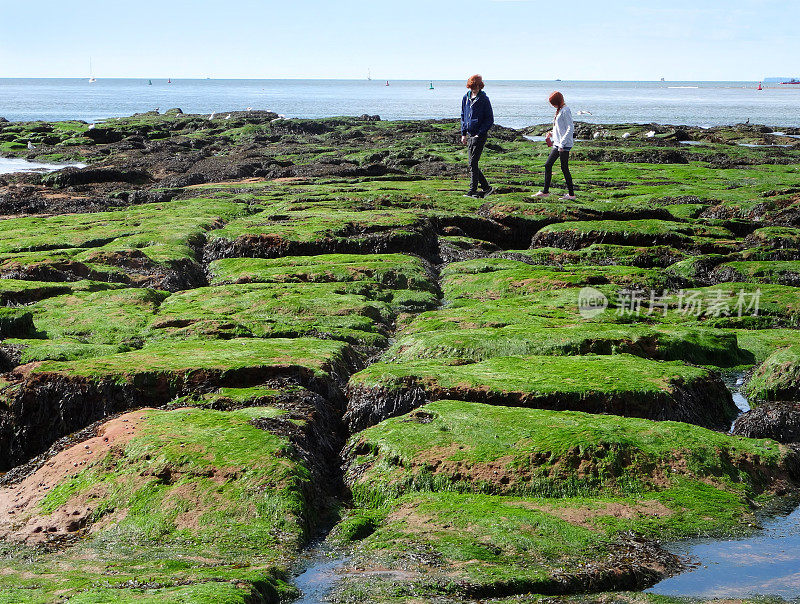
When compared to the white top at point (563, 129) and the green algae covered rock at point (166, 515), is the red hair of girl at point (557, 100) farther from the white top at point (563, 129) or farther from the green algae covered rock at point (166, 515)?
the green algae covered rock at point (166, 515)

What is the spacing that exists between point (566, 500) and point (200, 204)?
809 inches

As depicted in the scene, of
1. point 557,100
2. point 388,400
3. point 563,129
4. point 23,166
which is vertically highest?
point 557,100

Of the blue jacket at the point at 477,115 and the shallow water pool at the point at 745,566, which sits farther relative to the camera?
the blue jacket at the point at 477,115

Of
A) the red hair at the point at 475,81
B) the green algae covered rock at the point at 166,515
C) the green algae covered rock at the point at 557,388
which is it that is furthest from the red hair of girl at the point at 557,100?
the green algae covered rock at the point at 166,515

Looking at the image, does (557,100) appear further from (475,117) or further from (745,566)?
(745,566)

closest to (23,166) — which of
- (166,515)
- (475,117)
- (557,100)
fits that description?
(475,117)

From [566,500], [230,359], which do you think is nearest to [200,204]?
[230,359]

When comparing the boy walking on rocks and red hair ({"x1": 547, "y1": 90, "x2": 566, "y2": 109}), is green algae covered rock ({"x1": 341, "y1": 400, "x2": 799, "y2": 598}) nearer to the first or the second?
red hair ({"x1": 547, "y1": 90, "x2": 566, "y2": 109})

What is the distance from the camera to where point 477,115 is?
75.8 ft

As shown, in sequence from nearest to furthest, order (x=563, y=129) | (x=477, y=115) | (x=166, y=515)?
(x=166, y=515), (x=563, y=129), (x=477, y=115)

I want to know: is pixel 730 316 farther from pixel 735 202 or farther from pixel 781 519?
pixel 735 202

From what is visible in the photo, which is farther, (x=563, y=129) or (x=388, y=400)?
(x=563, y=129)

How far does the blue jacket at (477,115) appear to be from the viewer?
22.9 m

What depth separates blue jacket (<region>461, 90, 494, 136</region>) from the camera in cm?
2292
